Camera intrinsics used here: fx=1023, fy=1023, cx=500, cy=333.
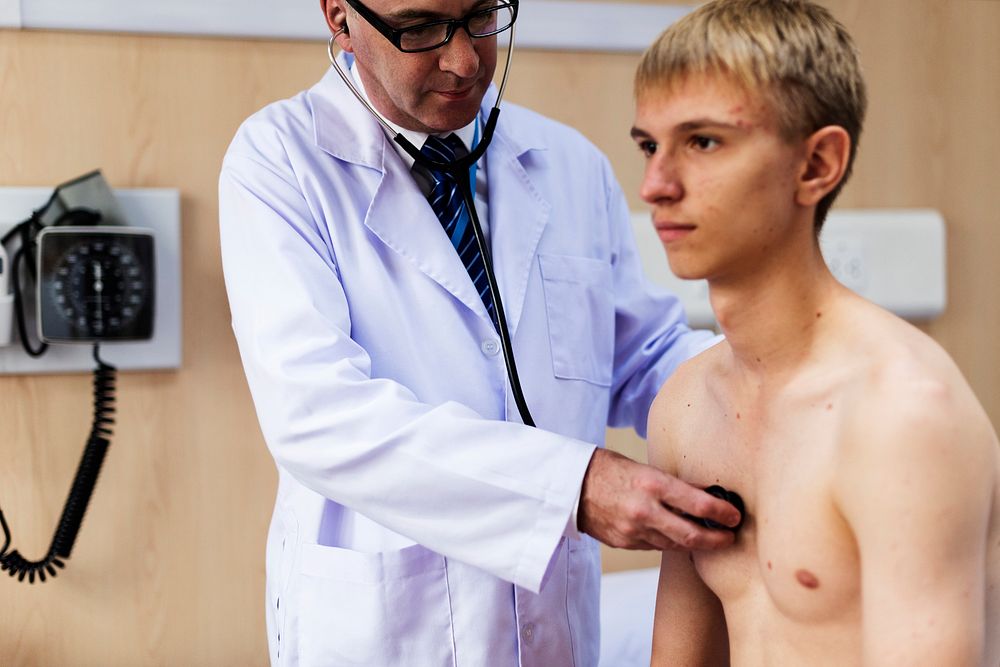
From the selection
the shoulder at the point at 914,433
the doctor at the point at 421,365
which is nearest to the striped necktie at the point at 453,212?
the doctor at the point at 421,365

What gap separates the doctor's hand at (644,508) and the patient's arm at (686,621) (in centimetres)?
10

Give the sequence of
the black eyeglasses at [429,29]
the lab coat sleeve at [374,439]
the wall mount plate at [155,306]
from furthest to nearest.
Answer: the wall mount plate at [155,306], the black eyeglasses at [429,29], the lab coat sleeve at [374,439]

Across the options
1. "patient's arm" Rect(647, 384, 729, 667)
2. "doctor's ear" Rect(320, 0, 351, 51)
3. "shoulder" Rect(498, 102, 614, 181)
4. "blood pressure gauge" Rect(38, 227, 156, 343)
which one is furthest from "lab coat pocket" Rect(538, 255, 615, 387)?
"blood pressure gauge" Rect(38, 227, 156, 343)

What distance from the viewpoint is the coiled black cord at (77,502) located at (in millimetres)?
1515

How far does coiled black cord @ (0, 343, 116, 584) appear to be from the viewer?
1.51 meters

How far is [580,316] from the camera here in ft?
4.51

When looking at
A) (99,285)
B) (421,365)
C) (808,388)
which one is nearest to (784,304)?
(808,388)

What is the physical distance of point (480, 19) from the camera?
3.92ft

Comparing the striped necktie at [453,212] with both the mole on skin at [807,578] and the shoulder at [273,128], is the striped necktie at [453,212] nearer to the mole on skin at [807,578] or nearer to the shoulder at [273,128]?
the shoulder at [273,128]

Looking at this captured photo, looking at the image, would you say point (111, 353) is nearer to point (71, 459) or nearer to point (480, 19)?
point (71, 459)

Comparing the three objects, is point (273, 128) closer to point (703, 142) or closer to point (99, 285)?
point (99, 285)

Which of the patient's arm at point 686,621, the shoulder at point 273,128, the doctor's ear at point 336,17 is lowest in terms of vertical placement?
the patient's arm at point 686,621

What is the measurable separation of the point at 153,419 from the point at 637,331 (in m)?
0.78

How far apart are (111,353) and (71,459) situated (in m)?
0.18
